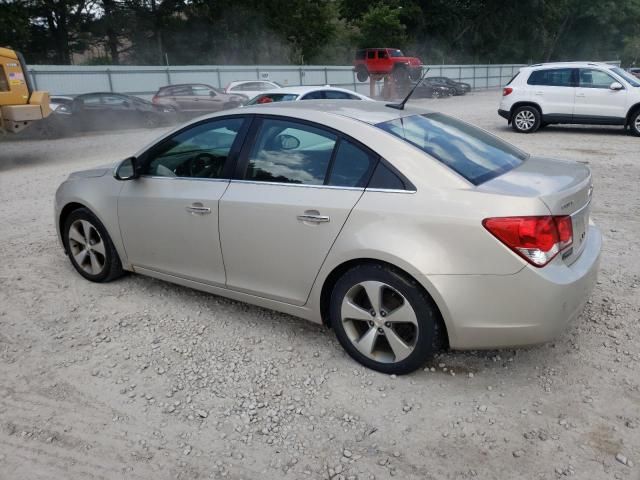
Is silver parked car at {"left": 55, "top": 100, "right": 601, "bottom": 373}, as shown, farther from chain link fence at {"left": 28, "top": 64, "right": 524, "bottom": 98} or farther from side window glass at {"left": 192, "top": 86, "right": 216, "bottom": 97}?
side window glass at {"left": 192, "top": 86, "right": 216, "bottom": 97}

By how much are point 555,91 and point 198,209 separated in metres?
11.3

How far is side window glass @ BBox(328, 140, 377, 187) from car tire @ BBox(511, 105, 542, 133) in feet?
36.9

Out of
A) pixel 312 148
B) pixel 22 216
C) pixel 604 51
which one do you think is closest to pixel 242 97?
pixel 22 216

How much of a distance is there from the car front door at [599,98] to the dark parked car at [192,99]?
39.9 ft

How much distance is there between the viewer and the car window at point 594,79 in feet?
39.0

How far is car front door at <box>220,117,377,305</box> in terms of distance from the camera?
120 inches

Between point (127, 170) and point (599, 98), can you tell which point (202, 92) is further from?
point (127, 170)

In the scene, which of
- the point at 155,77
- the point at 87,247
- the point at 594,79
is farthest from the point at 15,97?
the point at 155,77

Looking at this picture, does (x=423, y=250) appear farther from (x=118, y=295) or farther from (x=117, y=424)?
(x=118, y=295)

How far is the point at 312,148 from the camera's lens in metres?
3.25

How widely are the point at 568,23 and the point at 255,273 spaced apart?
2778 inches

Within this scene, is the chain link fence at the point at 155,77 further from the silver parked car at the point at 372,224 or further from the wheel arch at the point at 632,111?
the silver parked car at the point at 372,224

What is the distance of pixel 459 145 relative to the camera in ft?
10.7

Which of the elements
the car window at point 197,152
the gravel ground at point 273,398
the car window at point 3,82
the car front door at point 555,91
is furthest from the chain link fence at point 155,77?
the gravel ground at point 273,398
